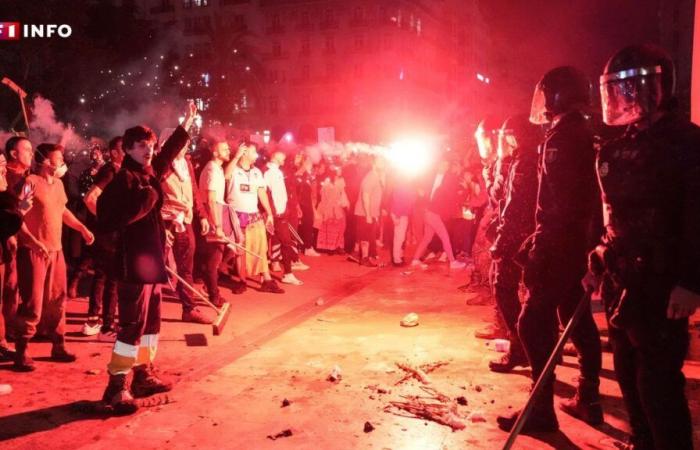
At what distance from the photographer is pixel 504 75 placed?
317 ft

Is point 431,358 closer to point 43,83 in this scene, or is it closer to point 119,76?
point 43,83

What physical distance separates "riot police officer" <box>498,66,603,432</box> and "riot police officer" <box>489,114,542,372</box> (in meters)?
0.70

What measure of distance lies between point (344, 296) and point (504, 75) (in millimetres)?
94275

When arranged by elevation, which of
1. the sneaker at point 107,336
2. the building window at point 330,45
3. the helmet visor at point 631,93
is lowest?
the sneaker at point 107,336

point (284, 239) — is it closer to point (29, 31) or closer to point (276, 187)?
point (276, 187)

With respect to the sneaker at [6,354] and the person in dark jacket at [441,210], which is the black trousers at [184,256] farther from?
the person in dark jacket at [441,210]

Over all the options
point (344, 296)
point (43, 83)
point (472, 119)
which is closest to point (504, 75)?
point (472, 119)

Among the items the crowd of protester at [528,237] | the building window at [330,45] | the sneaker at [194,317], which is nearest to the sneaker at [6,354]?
the crowd of protester at [528,237]

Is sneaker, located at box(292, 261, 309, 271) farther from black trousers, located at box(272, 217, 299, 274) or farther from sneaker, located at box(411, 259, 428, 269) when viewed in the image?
sneaker, located at box(411, 259, 428, 269)

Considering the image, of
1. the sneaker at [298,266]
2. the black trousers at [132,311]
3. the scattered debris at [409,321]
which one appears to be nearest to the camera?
the black trousers at [132,311]

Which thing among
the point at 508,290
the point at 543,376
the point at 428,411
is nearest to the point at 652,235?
the point at 543,376

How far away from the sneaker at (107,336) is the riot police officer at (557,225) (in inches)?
179

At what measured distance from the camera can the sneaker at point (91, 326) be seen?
6.98 metres

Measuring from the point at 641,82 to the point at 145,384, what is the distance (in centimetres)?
433
